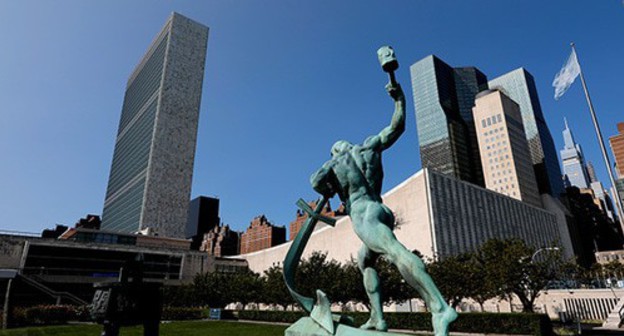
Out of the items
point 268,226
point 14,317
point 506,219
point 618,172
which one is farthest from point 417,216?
point 268,226

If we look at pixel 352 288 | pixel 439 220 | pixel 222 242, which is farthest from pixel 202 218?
pixel 352 288

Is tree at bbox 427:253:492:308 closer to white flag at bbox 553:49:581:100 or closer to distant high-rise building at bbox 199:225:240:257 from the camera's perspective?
white flag at bbox 553:49:581:100

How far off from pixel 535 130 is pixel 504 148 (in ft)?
200

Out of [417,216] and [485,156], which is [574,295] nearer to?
[417,216]

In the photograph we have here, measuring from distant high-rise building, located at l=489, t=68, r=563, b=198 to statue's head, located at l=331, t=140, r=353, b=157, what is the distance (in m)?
155

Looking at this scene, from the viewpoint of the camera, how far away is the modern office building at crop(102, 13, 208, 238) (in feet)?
318

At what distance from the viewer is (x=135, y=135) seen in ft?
381

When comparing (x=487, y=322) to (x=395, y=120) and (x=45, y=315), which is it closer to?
(x=395, y=120)

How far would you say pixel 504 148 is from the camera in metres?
107

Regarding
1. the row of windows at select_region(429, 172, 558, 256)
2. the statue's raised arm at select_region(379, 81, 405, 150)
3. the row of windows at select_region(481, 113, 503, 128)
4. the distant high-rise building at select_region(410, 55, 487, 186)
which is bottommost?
the statue's raised arm at select_region(379, 81, 405, 150)

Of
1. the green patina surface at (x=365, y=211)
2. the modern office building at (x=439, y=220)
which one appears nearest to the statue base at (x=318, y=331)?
the green patina surface at (x=365, y=211)

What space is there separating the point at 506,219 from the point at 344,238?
110 feet

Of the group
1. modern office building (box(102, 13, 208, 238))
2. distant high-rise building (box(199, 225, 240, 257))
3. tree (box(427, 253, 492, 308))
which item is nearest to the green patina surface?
tree (box(427, 253, 492, 308))

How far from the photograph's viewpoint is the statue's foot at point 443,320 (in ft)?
13.7
